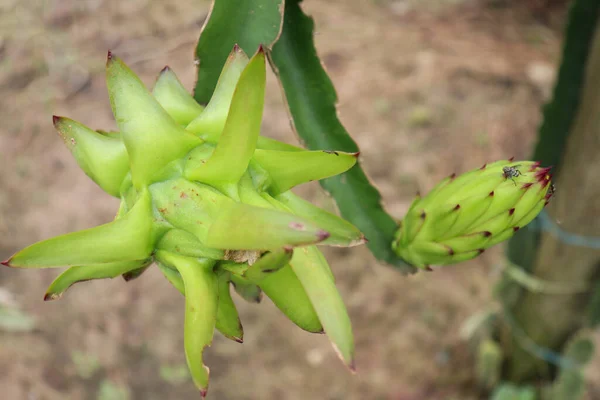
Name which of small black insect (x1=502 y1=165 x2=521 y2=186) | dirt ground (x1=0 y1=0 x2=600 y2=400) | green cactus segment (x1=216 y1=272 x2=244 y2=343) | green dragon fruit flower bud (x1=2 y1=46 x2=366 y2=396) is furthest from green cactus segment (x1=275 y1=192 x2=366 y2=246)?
dirt ground (x1=0 y1=0 x2=600 y2=400)

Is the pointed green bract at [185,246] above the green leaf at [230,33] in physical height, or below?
below

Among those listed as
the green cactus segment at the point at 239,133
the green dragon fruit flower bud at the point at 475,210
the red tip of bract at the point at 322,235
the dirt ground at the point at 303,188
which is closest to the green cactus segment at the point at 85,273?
the green cactus segment at the point at 239,133

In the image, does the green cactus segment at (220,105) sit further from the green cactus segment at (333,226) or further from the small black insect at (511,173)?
the small black insect at (511,173)

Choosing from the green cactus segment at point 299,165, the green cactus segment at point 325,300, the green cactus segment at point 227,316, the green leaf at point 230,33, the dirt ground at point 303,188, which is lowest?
the dirt ground at point 303,188

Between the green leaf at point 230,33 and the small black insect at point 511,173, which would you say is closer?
the small black insect at point 511,173

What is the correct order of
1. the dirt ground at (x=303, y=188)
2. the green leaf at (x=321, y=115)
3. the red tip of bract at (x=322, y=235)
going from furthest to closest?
the dirt ground at (x=303, y=188), the green leaf at (x=321, y=115), the red tip of bract at (x=322, y=235)

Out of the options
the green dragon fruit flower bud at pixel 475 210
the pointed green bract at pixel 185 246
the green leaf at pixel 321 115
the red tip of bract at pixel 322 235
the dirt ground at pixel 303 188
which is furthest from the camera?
the dirt ground at pixel 303 188

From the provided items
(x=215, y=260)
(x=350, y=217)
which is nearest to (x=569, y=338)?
(x=350, y=217)
